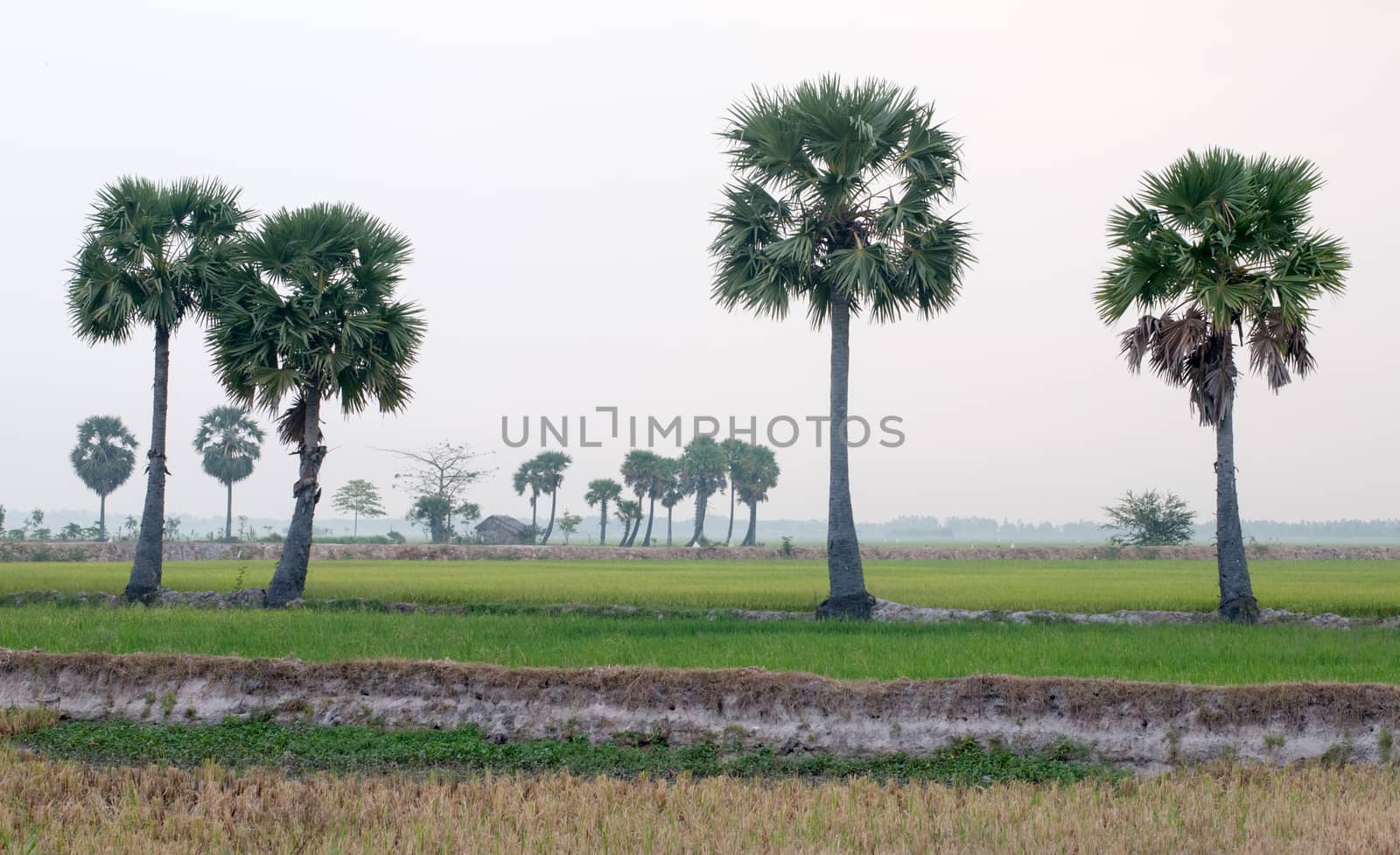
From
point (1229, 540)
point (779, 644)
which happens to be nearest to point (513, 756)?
point (779, 644)

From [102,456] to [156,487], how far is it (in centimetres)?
7690

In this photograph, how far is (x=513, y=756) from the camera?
1141cm

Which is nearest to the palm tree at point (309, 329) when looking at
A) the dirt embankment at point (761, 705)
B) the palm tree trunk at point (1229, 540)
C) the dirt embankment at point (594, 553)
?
the dirt embankment at point (761, 705)

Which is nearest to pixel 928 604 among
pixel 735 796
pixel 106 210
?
pixel 735 796

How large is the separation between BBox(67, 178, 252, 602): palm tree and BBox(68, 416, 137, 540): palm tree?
75.5 m

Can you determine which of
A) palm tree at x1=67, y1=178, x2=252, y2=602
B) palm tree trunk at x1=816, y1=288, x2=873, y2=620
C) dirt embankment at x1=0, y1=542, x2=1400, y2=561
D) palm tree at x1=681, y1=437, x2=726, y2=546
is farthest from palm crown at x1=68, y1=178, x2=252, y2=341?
palm tree at x1=681, y1=437, x2=726, y2=546

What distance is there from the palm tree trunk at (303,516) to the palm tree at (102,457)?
7806cm

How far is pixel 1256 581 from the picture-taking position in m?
33.4

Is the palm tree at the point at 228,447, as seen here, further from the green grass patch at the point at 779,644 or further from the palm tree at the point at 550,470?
the green grass patch at the point at 779,644

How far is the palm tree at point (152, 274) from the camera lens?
28.7 m

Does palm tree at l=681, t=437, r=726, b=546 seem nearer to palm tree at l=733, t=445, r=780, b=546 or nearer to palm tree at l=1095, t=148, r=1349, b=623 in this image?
palm tree at l=733, t=445, r=780, b=546

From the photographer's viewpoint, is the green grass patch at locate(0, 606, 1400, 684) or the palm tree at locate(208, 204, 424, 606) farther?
the palm tree at locate(208, 204, 424, 606)

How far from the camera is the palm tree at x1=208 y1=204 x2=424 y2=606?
90.8 feet

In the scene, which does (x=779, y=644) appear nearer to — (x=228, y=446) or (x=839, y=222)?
(x=839, y=222)
